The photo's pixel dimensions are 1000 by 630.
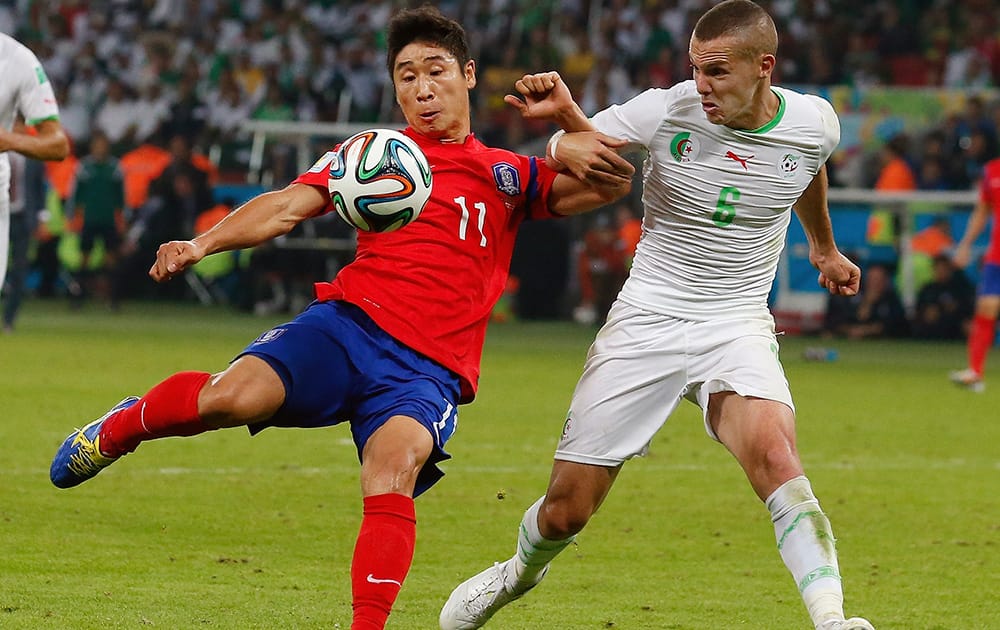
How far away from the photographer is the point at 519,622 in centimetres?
593

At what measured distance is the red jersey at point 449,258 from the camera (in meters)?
5.35

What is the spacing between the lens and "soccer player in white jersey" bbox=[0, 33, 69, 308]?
8008 mm

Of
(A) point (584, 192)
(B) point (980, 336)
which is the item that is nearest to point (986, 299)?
(B) point (980, 336)

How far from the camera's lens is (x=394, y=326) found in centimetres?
530

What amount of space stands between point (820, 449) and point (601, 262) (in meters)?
9.50

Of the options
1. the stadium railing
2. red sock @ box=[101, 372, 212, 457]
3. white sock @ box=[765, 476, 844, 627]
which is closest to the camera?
white sock @ box=[765, 476, 844, 627]

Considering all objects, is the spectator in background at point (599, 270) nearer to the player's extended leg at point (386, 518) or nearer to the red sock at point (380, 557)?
the player's extended leg at point (386, 518)

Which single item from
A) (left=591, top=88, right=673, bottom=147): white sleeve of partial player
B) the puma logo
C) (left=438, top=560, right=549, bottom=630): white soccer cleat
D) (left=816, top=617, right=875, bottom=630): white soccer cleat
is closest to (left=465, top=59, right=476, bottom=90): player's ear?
(left=591, top=88, right=673, bottom=147): white sleeve of partial player

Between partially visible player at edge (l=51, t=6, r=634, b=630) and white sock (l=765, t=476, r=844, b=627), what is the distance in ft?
3.50

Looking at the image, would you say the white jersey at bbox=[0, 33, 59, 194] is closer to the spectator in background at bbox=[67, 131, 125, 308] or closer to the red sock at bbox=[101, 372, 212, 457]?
the red sock at bbox=[101, 372, 212, 457]

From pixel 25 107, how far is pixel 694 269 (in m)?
3.84

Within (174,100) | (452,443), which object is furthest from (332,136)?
(452,443)

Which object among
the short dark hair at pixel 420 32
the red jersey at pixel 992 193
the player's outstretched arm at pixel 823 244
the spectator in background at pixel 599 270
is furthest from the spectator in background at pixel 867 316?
the short dark hair at pixel 420 32

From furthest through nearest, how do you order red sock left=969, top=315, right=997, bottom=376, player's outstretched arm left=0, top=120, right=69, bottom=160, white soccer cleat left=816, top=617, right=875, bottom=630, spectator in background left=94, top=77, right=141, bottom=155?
1. spectator in background left=94, top=77, right=141, bottom=155
2. red sock left=969, top=315, right=997, bottom=376
3. player's outstretched arm left=0, top=120, right=69, bottom=160
4. white soccer cleat left=816, top=617, right=875, bottom=630
